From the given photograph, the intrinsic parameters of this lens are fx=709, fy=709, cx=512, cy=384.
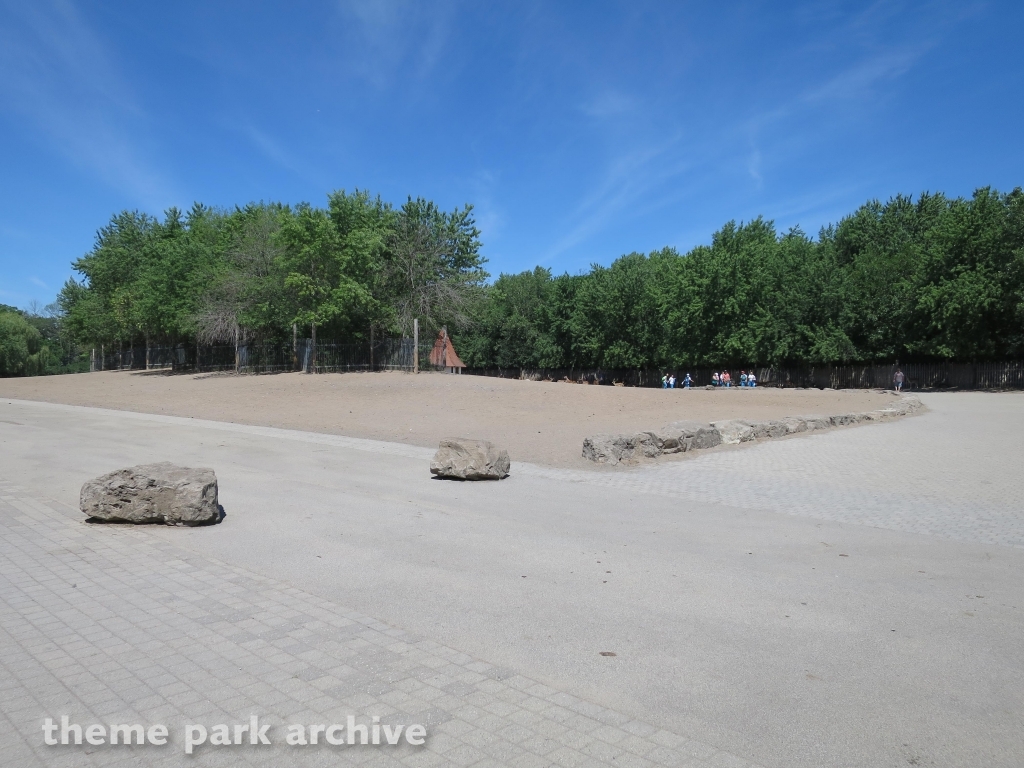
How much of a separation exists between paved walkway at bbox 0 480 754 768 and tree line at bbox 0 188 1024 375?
33072 mm

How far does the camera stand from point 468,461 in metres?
11.3

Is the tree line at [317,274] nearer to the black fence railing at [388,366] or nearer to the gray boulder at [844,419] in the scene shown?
the black fence railing at [388,366]

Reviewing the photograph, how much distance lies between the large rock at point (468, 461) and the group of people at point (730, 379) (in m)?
43.1

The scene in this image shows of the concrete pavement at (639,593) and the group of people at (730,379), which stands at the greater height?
the group of people at (730,379)

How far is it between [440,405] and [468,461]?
628 inches

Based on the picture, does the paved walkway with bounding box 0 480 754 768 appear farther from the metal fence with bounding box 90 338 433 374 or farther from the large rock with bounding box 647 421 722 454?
the metal fence with bounding box 90 338 433 374

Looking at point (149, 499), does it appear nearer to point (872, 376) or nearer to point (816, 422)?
point (816, 422)

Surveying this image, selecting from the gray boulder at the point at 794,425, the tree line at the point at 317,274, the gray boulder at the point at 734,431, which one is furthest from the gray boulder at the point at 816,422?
the tree line at the point at 317,274

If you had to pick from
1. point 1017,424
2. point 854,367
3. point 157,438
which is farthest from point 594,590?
point 854,367

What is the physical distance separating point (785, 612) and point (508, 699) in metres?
2.47

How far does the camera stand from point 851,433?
63.5ft

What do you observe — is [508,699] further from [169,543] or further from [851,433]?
[851,433]

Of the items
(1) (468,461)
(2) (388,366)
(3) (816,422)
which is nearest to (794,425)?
(3) (816,422)

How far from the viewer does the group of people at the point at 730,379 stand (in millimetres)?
51875
